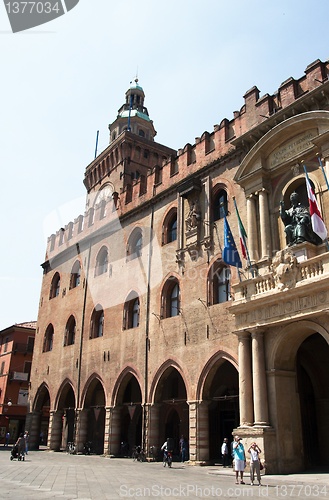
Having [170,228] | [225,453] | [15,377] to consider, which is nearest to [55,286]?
[15,377]

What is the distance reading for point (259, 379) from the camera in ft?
48.4

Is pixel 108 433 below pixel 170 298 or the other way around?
below

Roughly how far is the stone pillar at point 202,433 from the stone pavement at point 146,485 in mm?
1718

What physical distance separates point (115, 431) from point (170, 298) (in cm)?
718

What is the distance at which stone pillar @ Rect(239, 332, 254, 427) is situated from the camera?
14.9 m

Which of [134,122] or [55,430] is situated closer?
[55,430]

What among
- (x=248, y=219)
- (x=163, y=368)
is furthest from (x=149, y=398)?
(x=248, y=219)

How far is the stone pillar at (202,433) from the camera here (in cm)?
1736

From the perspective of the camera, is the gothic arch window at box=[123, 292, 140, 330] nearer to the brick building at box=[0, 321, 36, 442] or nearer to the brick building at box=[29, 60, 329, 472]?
the brick building at box=[29, 60, 329, 472]

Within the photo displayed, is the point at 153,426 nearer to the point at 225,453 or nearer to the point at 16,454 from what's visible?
the point at 225,453

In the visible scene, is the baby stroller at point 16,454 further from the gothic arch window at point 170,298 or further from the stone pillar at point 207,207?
the stone pillar at point 207,207

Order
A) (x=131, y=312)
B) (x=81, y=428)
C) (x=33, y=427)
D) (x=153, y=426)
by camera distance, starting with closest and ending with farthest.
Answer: (x=153, y=426) → (x=131, y=312) → (x=81, y=428) → (x=33, y=427)

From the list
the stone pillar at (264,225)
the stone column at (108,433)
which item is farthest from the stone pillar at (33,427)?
→ the stone pillar at (264,225)

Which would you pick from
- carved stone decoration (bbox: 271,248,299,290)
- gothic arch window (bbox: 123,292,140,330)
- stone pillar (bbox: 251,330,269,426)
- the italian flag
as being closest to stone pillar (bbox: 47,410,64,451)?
gothic arch window (bbox: 123,292,140,330)
